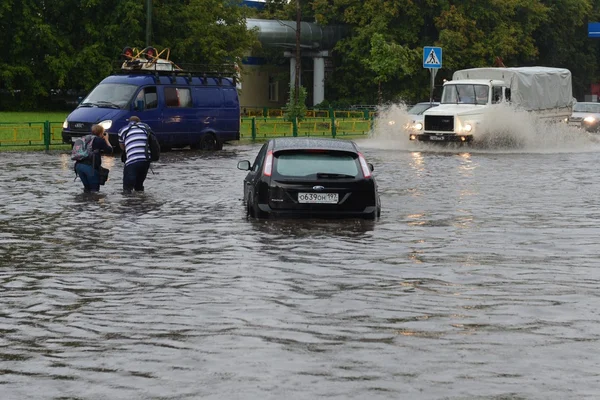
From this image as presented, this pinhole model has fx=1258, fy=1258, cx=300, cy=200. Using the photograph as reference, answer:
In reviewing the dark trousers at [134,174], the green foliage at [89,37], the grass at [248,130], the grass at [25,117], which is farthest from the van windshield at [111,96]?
the green foliage at [89,37]

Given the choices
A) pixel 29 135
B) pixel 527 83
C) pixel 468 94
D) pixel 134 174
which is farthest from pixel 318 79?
pixel 134 174

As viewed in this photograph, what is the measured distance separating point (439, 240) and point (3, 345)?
763 cm

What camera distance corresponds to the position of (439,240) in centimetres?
1527

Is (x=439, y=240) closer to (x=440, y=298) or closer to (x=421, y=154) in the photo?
(x=440, y=298)

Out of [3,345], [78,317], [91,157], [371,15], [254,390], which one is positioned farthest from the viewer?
[371,15]

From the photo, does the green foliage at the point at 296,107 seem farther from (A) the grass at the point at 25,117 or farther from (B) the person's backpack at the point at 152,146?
(B) the person's backpack at the point at 152,146

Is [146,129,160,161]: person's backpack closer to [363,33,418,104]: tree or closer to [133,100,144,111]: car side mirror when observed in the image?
[133,100,144,111]: car side mirror

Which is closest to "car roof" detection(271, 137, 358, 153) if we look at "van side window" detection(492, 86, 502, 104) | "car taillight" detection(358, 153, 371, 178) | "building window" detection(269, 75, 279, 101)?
"car taillight" detection(358, 153, 371, 178)

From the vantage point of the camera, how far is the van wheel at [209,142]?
36.8m

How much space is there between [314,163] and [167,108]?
62.7ft

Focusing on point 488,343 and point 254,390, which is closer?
point 254,390

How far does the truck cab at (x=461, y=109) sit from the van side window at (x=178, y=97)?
7888 mm

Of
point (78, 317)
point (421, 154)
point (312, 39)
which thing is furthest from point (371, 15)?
point (78, 317)

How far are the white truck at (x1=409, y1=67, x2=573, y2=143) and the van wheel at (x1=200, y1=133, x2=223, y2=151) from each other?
22.0 ft
